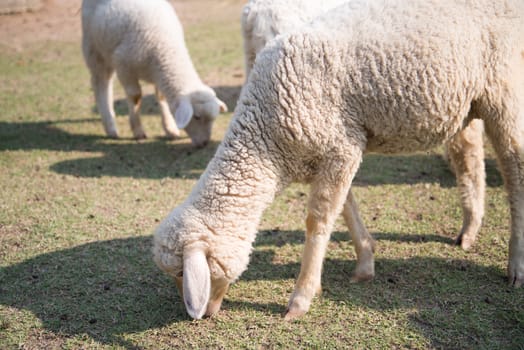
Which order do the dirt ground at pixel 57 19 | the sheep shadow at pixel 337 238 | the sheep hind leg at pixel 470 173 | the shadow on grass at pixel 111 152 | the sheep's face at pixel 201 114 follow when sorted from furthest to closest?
the dirt ground at pixel 57 19
the sheep's face at pixel 201 114
the shadow on grass at pixel 111 152
the sheep shadow at pixel 337 238
the sheep hind leg at pixel 470 173

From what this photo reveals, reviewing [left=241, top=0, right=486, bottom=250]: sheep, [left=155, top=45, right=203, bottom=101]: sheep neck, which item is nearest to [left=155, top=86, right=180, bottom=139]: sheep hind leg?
[left=155, top=45, right=203, bottom=101]: sheep neck

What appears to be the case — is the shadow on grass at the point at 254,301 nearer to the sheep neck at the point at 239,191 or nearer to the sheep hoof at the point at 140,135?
the sheep neck at the point at 239,191

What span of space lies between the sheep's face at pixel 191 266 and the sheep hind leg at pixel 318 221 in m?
0.55

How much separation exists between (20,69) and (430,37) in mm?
10469

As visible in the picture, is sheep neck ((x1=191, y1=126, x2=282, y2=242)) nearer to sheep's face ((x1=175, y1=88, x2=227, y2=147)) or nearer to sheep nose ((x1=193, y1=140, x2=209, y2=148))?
sheep's face ((x1=175, y1=88, x2=227, y2=147))

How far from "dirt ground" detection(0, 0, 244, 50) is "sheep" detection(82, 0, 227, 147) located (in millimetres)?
6729

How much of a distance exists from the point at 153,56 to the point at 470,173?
4642 millimetres

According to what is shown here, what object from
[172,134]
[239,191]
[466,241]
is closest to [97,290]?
[239,191]

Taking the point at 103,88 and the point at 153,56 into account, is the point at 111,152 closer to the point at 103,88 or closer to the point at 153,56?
the point at 103,88

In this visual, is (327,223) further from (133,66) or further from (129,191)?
(133,66)

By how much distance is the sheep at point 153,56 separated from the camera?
296 inches

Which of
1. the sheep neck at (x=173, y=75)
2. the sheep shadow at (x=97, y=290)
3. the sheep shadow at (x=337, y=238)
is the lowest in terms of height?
the sheep shadow at (x=337, y=238)

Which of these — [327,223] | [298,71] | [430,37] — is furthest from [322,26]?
[327,223]

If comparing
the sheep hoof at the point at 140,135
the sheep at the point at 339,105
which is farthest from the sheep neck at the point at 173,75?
the sheep at the point at 339,105
